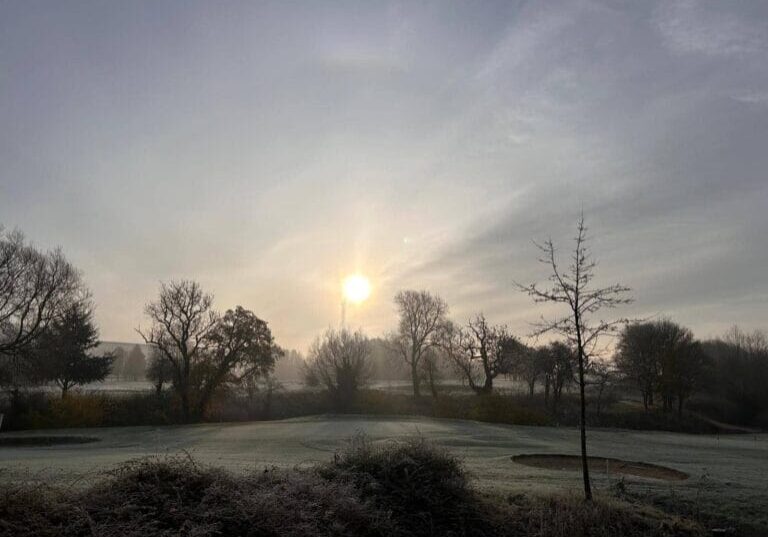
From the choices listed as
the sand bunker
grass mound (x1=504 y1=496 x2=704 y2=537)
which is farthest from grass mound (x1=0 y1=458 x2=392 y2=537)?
the sand bunker

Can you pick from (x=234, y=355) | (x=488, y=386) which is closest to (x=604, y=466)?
(x=234, y=355)

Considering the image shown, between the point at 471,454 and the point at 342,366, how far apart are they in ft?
118

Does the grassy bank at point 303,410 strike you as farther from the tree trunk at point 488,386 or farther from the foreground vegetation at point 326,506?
the foreground vegetation at point 326,506

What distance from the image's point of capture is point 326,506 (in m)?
10.2

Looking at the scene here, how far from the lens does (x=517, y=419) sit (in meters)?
48.8

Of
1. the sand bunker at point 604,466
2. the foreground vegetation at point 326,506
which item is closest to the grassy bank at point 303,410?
the sand bunker at point 604,466

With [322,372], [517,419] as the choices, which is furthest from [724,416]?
[322,372]

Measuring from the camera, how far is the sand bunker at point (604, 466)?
1892 centimetres

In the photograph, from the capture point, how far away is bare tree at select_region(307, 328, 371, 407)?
58.0 metres

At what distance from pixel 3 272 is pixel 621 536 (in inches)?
1724

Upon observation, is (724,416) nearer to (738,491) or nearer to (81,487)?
(738,491)

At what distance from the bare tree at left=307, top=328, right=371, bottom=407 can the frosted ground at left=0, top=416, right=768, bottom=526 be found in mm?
11803

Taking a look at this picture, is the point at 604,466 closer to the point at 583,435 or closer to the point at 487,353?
the point at 583,435

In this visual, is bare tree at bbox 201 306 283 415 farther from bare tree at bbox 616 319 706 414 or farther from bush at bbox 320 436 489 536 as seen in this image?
bush at bbox 320 436 489 536
